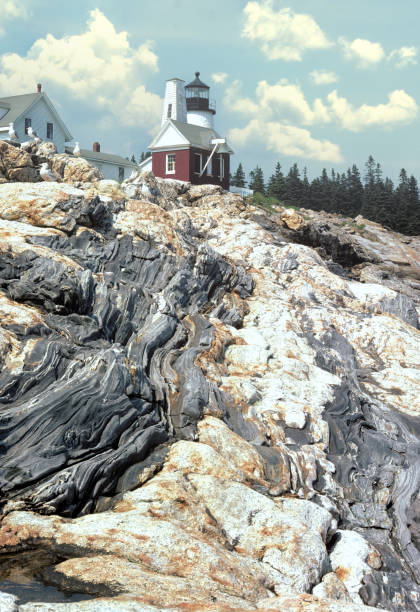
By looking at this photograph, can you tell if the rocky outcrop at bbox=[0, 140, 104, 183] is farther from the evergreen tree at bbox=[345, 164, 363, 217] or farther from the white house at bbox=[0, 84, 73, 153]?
the evergreen tree at bbox=[345, 164, 363, 217]

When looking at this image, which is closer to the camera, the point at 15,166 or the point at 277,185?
the point at 15,166

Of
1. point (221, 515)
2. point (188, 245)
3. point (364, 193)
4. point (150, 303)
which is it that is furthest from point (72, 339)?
point (364, 193)

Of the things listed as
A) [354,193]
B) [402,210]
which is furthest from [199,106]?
[354,193]

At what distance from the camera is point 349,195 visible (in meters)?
124

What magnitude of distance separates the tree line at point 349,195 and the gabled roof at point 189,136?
3787cm

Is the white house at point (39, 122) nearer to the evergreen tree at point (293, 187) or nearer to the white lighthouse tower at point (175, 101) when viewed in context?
the white lighthouse tower at point (175, 101)

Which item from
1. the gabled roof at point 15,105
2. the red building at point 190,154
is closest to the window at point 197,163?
the red building at point 190,154

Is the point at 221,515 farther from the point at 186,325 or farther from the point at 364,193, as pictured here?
the point at 364,193

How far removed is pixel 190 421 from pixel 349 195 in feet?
374

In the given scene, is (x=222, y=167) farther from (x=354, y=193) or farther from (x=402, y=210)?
(x=354, y=193)

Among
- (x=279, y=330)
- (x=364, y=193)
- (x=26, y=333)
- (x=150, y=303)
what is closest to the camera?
(x=26, y=333)

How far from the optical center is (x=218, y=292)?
85.5 ft

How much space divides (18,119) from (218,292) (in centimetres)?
5013

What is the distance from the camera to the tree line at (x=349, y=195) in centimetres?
10344
